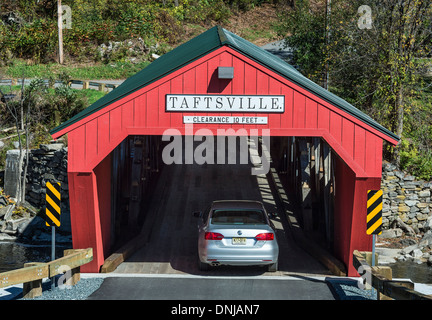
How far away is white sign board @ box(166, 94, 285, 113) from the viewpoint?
42.9 feet

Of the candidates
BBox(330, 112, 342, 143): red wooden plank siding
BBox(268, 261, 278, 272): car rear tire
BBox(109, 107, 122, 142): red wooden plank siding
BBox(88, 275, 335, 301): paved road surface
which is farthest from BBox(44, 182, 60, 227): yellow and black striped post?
BBox(330, 112, 342, 143): red wooden plank siding

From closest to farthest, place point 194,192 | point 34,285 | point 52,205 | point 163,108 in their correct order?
1. point 34,285
2. point 52,205
3. point 163,108
4. point 194,192

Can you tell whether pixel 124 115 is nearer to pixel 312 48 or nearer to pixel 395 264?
pixel 395 264

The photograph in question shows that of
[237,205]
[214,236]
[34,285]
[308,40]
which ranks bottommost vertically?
[34,285]

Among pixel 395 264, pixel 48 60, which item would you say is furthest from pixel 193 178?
pixel 48 60

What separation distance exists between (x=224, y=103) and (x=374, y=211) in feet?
12.4

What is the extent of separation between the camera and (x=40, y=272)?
427 inches

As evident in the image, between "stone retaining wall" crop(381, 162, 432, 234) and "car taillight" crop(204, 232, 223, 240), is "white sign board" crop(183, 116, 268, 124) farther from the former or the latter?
"stone retaining wall" crop(381, 162, 432, 234)

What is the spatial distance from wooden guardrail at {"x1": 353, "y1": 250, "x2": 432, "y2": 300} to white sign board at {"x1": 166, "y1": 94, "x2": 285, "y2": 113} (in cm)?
349

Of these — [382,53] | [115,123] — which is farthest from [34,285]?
[382,53]

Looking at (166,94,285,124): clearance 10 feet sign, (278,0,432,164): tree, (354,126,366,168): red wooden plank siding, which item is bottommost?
(354,126,366,168): red wooden plank siding

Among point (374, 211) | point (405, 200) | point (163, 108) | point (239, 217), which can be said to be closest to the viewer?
point (374, 211)

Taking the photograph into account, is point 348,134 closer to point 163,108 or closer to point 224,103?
point 224,103

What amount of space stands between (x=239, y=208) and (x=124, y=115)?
10.4 feet
